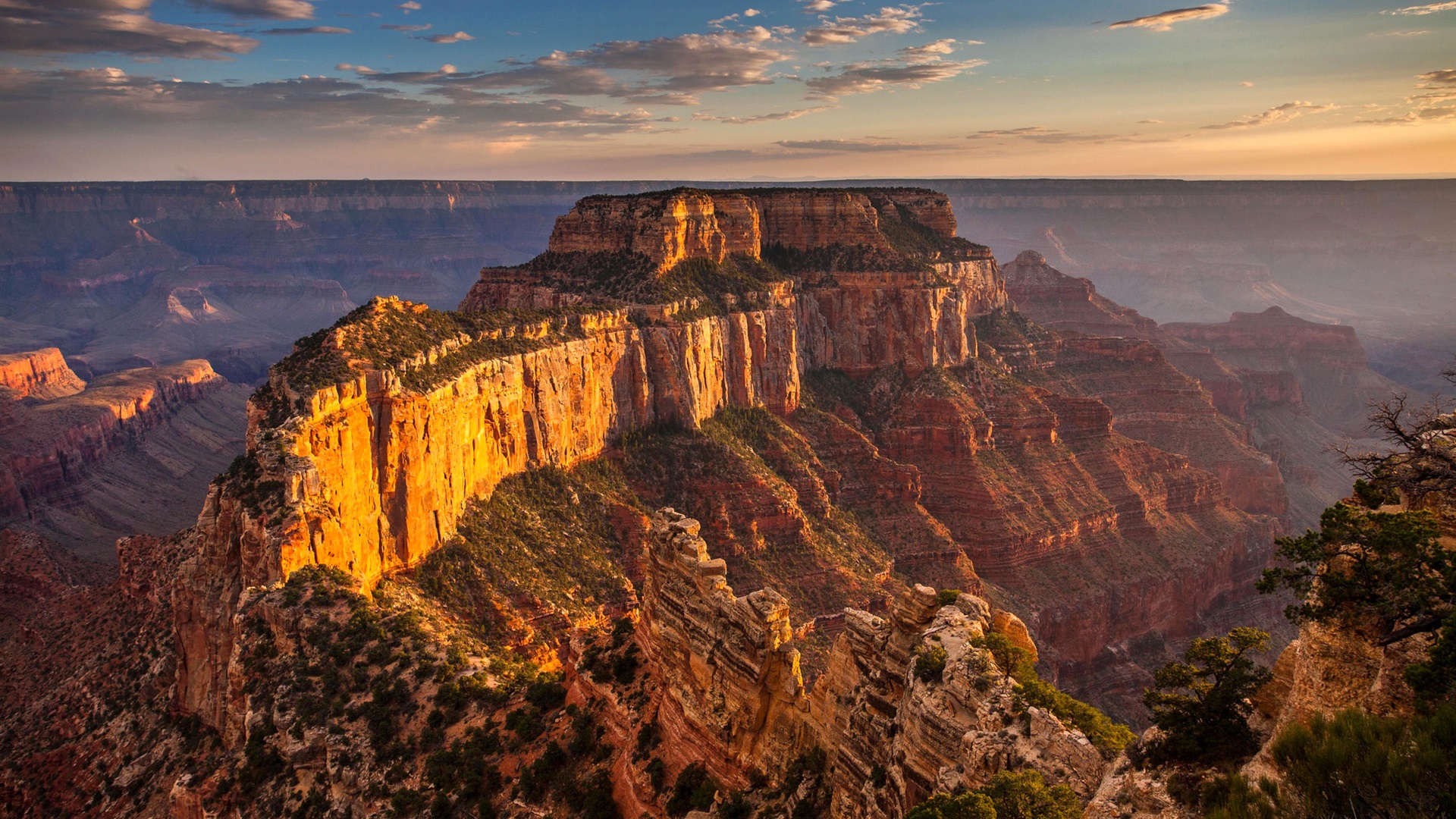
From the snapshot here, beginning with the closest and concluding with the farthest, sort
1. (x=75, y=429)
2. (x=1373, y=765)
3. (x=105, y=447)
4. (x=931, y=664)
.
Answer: (x=1373, y=765) → (x=931, y=664) → (x=75, y=429) → (x=105, y=447)

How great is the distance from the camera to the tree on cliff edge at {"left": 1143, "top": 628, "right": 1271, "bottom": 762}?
1884cm

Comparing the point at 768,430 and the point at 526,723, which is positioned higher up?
the point at 768,430

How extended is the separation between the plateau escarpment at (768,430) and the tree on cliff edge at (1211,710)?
1616 inches

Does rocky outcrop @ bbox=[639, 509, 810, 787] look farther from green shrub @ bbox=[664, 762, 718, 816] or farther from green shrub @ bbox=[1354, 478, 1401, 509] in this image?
green shrub @ bbox=[1354, 478, 1401, 509]

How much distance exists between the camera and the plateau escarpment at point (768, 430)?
51.6 meters

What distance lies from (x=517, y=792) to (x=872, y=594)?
1820 inches

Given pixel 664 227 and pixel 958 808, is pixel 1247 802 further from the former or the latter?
pixel 664 227

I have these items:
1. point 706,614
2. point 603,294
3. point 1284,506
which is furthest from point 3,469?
point 1284,506

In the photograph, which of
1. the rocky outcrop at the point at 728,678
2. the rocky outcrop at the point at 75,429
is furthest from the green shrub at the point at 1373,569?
the rocky outcrop at the point at 75,429

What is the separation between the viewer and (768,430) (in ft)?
313

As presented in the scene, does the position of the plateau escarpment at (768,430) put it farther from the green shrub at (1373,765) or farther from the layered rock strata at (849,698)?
the green shrub at (1373,765)

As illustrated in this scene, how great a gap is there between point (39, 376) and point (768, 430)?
167m

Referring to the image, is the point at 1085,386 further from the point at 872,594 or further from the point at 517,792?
the point at 517,792

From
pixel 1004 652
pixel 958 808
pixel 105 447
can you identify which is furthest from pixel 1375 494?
pixel 105 447
